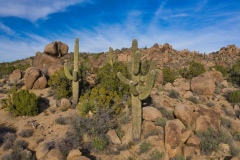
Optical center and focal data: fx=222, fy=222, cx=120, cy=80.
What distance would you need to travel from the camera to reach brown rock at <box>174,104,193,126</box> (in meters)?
11.0

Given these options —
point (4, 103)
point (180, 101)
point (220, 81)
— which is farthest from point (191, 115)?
point (220, 81)

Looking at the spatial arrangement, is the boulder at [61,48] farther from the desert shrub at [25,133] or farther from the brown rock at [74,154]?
the brown rock at [74,154]

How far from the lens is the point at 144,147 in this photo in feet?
31.1

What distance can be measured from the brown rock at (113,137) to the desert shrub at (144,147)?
106 cm

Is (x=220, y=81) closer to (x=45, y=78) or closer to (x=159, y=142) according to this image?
(x=159, y=142)

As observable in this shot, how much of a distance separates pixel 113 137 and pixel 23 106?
5619mm

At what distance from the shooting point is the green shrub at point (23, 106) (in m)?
12.2

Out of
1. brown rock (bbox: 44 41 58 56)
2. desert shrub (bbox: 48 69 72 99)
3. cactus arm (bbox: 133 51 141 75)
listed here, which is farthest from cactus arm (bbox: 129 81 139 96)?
brown rock (bbox: 44 41 58 56)

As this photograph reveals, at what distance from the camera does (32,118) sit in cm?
1209

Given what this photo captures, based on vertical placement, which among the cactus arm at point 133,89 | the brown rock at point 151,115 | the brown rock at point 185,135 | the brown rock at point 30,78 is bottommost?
the brown rock at point 185,135

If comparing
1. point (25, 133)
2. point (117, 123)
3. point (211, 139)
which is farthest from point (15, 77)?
point (211, 139)

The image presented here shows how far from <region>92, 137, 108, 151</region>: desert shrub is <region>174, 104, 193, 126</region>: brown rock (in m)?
4.07

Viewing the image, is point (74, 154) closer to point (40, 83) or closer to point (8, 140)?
point (8, 140)

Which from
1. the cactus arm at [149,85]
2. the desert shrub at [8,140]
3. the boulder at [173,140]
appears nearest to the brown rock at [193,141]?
the boulder at [173,140]
